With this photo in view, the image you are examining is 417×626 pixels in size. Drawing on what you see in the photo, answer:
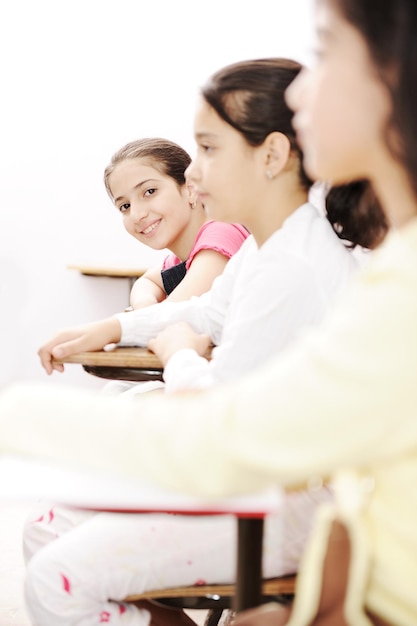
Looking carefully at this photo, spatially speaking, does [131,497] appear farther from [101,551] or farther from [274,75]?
[274,75]

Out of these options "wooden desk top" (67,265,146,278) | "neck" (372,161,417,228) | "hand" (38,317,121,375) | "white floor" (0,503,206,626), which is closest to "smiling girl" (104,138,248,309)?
"hand" (38,317,121,375)

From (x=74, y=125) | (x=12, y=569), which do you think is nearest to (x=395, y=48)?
(x=12, y=569)

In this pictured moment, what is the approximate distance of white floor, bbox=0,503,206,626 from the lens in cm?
203

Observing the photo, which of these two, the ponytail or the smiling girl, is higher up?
the ponytail

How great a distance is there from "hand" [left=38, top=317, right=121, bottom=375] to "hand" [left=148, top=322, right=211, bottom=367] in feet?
0.37

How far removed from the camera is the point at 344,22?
2.27 ft

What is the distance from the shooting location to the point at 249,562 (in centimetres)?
72

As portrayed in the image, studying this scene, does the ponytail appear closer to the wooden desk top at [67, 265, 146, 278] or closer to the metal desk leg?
the metal desk leg

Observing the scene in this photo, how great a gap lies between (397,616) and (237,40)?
3.60 meters

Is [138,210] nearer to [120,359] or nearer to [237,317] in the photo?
[120,359]

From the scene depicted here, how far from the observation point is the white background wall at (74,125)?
4059 mm

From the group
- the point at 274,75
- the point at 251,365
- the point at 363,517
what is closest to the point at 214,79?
the point at 274,75

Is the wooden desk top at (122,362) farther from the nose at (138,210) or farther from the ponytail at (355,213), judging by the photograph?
the nose at (138,210)

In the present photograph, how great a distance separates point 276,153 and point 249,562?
0.75m
